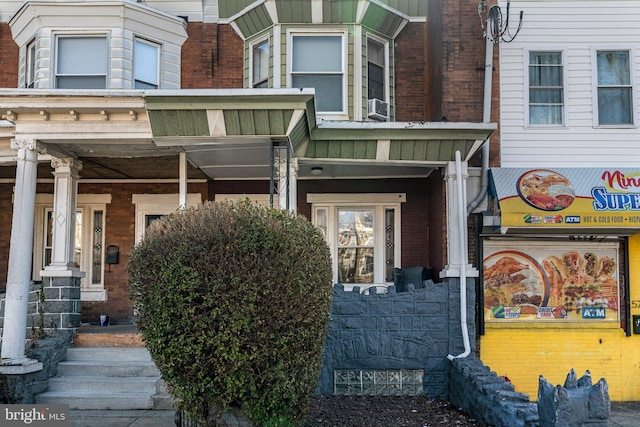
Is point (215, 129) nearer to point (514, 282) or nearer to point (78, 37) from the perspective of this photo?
point (78, 37)

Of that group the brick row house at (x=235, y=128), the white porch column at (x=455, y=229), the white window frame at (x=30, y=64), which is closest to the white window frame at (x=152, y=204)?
the brick row house at (x=235, y=128)

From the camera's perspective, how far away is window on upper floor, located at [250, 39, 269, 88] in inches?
Result: 461

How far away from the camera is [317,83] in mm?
11219

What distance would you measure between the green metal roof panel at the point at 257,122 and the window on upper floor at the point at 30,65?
5.28 m

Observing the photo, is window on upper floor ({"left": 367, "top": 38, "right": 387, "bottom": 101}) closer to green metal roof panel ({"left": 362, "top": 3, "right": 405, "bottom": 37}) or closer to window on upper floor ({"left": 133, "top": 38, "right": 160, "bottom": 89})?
green metal roof panel ({"left": 362, "top": 3, "right": 405, "bottom": 37})

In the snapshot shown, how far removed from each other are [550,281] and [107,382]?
7.25m

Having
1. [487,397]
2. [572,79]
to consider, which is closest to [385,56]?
[572,79]

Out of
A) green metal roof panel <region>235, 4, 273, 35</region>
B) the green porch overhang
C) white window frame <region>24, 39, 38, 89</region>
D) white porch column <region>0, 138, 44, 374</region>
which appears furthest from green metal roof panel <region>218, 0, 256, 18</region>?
white porch column <region>0, 138, 44, 374</region>

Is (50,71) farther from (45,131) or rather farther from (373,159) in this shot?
A: (373,159)

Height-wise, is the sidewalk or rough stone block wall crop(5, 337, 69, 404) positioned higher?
rough stone block wall crop(5, 337, 69, 404)

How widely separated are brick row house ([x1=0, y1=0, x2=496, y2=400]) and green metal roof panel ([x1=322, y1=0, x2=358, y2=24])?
0.08 ft

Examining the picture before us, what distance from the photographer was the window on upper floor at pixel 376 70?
11.7 meters

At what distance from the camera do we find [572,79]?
11.0m
